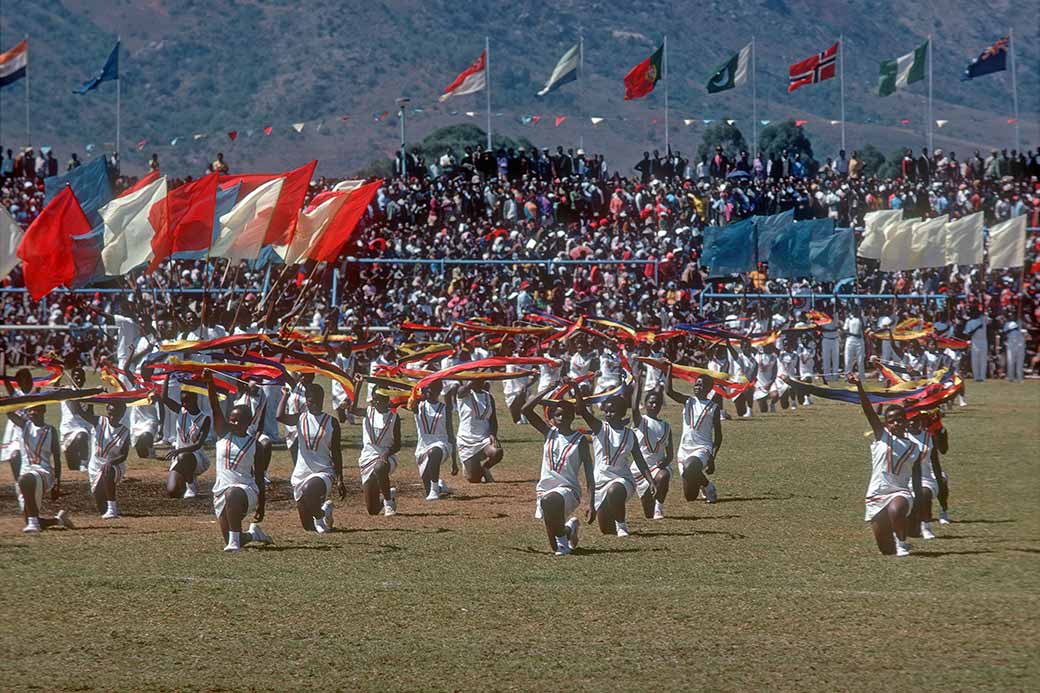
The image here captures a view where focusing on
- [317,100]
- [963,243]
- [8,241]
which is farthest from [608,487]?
[317,100]

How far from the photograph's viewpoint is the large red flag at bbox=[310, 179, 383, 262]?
27.7 metres

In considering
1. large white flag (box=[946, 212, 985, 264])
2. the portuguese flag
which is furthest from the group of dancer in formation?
the portuguese flag

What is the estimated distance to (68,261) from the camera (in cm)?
2686

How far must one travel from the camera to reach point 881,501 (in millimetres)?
16750

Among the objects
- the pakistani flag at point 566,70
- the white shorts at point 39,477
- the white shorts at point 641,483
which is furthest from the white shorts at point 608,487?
the pakistani flag at point 566,70

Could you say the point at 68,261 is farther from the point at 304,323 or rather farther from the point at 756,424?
the point at 304,323

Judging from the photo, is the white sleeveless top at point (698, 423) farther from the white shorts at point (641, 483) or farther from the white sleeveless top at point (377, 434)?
the white sleeveless top at point (377, 434)

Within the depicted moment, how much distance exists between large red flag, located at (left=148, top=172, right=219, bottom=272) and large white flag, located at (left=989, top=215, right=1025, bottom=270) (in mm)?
24850

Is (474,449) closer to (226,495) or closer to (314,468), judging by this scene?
(314,468)

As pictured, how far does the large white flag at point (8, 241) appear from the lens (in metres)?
26.2

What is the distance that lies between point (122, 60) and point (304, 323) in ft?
515

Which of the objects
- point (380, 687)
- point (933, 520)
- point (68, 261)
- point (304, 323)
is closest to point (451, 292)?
point (304, 323)

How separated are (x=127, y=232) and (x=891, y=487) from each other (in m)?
16.6

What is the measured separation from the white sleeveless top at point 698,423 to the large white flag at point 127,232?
1165 cm
